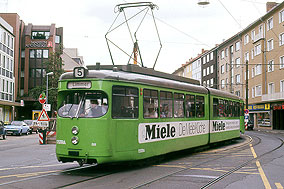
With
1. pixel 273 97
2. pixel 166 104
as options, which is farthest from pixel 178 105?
pixel 273 97

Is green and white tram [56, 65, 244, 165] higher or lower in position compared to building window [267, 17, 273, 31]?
lower

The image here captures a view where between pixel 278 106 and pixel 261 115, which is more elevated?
pixel 278 106

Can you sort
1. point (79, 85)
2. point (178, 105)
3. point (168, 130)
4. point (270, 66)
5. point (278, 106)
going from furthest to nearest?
point (270, 66) → point (278, 106) → point (178, 105) → point (168, 130) → point (79, 85)

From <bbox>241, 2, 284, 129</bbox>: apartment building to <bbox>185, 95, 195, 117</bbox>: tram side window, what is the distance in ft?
102

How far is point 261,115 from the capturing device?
5300 cm

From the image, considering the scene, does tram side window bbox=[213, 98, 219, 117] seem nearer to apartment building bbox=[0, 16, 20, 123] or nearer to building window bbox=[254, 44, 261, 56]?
apartment building bbox=[0, 16, 20, 123]

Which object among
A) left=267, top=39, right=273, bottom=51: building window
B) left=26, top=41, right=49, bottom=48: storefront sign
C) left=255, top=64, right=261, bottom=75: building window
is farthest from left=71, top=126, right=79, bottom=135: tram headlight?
left=26, top=41, right=49, bottom=48: storefront sign

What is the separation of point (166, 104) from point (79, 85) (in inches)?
134

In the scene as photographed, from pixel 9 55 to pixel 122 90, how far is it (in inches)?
→ 1653

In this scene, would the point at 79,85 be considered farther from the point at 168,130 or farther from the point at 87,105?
the point at 168,130

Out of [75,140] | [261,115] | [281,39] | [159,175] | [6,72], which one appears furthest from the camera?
[261,115]

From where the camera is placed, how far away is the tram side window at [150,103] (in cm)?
1098

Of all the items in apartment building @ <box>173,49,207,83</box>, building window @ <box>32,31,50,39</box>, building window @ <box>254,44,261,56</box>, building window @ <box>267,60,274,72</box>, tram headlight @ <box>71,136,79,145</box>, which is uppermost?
building window @ <box>32,31,50,39</box>

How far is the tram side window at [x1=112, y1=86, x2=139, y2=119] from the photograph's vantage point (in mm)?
9912
